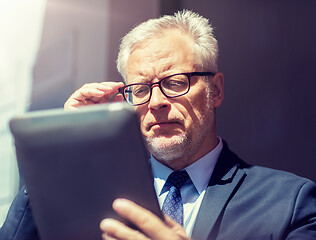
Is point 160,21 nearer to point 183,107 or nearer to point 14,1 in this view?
point 183,107

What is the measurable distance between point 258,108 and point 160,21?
3.14 feet

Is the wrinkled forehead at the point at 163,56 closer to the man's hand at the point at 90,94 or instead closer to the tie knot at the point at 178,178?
the man's hand at the point at 90,94

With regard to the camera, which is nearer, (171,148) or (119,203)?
(119,203)

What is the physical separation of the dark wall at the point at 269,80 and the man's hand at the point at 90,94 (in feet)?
3.46

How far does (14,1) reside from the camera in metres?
2.02

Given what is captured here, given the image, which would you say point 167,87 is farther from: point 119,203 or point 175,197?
point 119,203

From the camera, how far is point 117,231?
0.77 metres

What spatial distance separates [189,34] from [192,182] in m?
0.68

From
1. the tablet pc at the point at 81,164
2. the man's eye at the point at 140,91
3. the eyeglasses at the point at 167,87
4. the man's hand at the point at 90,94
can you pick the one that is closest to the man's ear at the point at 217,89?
the eyeglasses at the point at 167,87

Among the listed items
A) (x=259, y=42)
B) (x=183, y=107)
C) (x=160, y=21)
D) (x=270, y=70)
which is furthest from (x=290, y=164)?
(x=160, y=21)

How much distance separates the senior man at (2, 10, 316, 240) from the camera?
1228 millimetres

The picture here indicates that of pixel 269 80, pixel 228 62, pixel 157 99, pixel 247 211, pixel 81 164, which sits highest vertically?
pixel 228 62

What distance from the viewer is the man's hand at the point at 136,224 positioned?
76 centimetres

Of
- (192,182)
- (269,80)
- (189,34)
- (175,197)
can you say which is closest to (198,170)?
(192,182)
